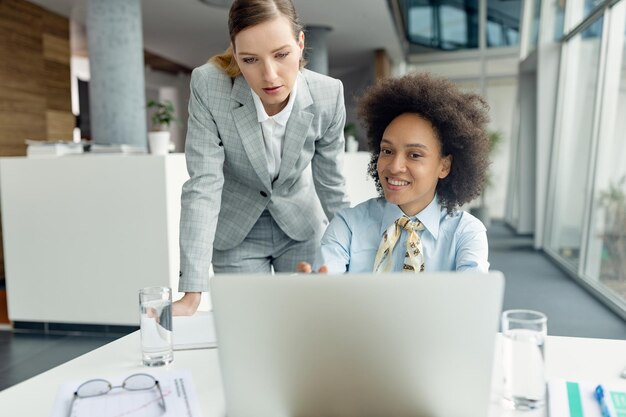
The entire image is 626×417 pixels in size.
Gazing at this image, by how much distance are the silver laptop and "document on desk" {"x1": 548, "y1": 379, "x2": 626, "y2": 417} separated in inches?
10.2

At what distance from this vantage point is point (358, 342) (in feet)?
2.32

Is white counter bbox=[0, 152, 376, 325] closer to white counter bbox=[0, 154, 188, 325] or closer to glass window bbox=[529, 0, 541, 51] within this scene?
white counter bbox=[0, 154, 188, 325]

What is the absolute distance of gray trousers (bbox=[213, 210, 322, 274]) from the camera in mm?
1900

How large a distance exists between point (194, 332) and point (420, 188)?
68cm

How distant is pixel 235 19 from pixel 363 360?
100 centimetres

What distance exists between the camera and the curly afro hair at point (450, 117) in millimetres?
1489

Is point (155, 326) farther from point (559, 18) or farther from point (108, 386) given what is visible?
point (559, 18)

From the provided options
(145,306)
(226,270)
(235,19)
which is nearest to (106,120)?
(226,270)

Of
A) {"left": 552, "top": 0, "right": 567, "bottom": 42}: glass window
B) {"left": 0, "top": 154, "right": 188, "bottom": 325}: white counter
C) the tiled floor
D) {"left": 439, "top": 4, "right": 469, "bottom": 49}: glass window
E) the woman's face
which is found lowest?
the tiled floor

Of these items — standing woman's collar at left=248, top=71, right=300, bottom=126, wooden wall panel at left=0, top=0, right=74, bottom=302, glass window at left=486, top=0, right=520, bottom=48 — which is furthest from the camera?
glass window at left=486, top=0, right=520, bottom=48

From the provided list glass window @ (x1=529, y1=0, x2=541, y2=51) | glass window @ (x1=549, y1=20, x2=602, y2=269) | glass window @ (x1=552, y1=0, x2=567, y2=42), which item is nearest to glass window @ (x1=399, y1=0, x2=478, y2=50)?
glass window @ (x1=529, y1=0, x2=541, y2=51)

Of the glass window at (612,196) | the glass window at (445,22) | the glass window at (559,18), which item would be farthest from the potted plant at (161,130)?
the glass window at (445,22)

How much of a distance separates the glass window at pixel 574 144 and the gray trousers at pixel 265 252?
3953 millimetres

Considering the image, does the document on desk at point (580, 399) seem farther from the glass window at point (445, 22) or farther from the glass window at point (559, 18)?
the glass window at point (445, 22)
